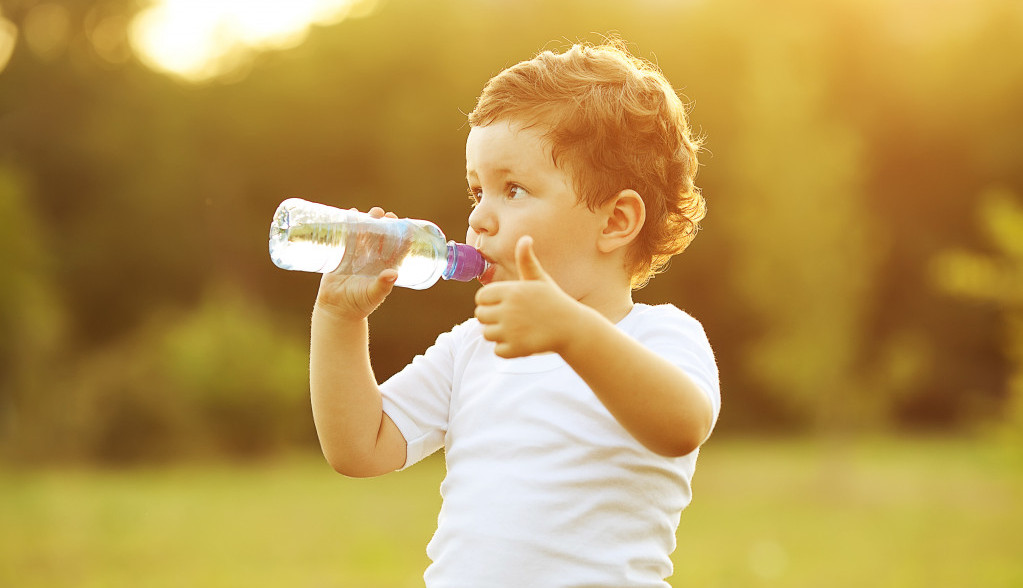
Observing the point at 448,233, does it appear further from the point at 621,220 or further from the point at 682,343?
the point at 682,343

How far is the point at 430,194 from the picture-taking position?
1664 centimetres

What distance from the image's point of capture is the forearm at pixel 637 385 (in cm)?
185

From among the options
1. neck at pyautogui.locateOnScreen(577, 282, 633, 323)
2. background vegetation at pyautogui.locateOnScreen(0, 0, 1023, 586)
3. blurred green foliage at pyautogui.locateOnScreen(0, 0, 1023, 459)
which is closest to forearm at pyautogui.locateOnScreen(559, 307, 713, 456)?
neck at pyautogui.locateOnScreen(577, 282, 633, 323)

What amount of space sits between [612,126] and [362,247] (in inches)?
21.5

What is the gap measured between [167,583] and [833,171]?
7990 mm

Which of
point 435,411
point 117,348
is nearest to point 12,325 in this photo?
point 117,348

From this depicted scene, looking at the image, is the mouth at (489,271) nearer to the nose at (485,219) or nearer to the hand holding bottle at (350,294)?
the nose at (485,219)

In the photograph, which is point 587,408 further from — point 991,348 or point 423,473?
point 991,348

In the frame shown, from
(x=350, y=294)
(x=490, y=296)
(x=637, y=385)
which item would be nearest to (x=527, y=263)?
(x=490, y=296)

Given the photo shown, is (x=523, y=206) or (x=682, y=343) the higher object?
(x=523, y=206)

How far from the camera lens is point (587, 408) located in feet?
6.98

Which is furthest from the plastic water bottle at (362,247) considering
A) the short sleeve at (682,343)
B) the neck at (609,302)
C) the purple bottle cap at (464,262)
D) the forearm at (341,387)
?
the short sleeve at (682,343)

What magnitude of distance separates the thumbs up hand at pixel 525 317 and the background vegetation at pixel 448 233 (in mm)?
8010

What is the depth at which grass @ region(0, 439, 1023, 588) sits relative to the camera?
846 cm
